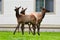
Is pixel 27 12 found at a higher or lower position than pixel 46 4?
lower

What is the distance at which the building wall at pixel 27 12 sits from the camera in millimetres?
22341

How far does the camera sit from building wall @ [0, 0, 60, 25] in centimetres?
2234

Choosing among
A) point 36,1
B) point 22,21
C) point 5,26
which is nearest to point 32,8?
point 36,1

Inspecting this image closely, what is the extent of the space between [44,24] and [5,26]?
248 cm

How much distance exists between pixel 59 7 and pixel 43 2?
1077 millimetres

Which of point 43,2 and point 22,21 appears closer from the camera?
point 22,21

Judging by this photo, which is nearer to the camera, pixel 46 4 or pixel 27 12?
pixel 27 12

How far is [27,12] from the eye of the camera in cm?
2228

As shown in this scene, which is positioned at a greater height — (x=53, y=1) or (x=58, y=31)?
(x=53, y=1)

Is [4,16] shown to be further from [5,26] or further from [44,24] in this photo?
[44,24]

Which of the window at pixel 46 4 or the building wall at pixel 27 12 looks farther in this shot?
the window at pixel 46 4

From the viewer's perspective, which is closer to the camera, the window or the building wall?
the building wall

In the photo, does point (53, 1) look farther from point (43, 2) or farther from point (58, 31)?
point (58, 31)

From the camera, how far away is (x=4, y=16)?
2247 cm
